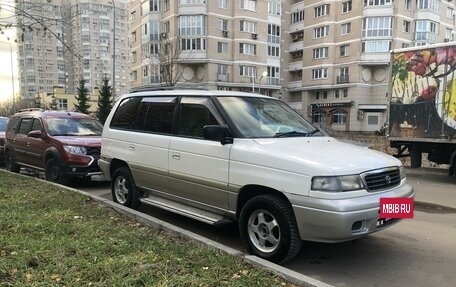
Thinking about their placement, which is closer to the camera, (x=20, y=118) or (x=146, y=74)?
(x=20, y=118)

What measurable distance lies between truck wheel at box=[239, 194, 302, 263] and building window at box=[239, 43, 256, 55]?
5087 cm

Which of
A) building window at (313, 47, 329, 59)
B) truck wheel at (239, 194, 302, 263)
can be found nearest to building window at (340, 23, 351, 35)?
building window at (313, 47, 329, 59)

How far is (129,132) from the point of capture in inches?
266

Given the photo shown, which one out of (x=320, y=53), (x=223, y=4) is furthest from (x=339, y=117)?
(x=223, y=4)

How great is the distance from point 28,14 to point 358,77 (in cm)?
4837

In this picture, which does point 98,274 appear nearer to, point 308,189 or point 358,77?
point 308,189

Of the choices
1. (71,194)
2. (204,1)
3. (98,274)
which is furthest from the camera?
(204,1)

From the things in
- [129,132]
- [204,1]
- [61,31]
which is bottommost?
[129,132]

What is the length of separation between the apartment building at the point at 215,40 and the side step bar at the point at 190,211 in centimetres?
4338

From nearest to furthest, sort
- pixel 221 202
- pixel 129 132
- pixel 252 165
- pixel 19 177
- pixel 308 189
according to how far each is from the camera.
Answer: pixel 308 189 < pixel 252 165 < pixel 221 202 < pixel 129 132 < pixel 19 177

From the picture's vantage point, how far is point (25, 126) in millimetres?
10922

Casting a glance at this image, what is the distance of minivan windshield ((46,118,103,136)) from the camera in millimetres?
9961

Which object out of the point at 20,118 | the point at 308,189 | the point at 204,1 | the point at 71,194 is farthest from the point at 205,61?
the point at 308,189

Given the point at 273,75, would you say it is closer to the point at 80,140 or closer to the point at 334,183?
the point at 80,140
